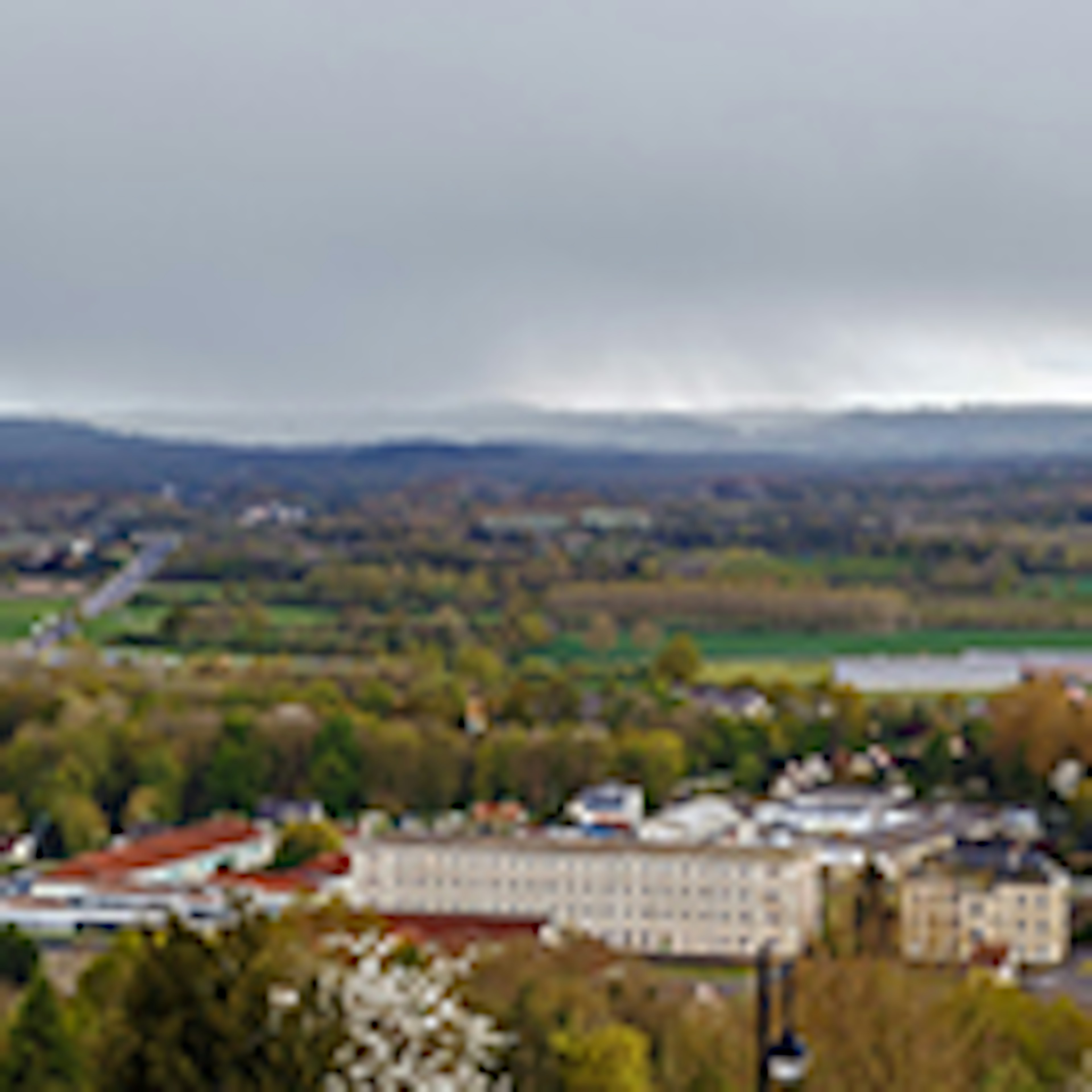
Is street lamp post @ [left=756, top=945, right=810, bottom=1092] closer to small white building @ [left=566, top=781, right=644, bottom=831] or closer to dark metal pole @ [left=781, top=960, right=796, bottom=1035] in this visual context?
dark metal pole @ [left=781, top=960, right=796, bottom=1035]

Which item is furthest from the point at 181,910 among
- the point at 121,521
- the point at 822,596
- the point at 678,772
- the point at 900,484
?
the point at 900,484

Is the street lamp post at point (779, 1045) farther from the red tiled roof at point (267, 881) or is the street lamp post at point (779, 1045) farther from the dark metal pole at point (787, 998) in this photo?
the red tiled roof at point (267, 881)

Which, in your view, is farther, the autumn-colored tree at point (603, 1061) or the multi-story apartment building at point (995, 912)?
the multi-story apartment building at point (995, 912)

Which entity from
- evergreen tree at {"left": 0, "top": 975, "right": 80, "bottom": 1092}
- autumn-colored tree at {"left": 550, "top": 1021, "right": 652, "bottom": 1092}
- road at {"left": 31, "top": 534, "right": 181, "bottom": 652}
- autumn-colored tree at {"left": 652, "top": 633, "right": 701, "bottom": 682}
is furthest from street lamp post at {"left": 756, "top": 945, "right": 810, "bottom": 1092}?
road at {"left": 31, "top": 534, "right": 181, "bottom": 652}

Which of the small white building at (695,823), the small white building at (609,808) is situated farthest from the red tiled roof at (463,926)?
the small white building at (609,808)

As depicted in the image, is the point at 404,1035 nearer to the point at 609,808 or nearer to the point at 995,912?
the point at 995,912

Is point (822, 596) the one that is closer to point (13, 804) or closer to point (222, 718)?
point (222, 718)
